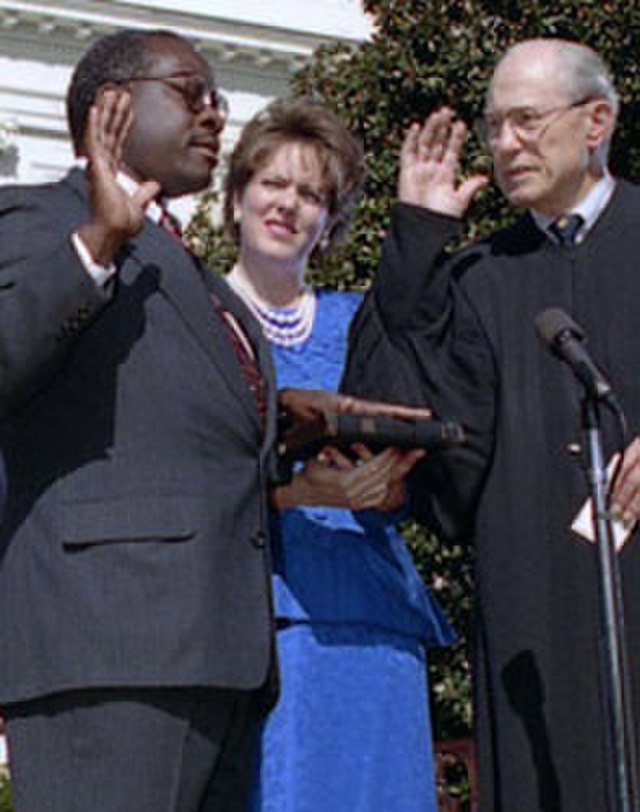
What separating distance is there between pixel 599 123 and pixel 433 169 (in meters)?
0.50

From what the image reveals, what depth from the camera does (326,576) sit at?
4027mm

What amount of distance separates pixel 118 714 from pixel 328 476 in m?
0.82

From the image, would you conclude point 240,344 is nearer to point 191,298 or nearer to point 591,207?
point 191,298

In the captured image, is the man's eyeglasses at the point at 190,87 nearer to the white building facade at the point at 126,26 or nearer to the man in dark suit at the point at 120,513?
the man in dark suit at the point at 120,513

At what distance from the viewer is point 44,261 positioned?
10.5 ft

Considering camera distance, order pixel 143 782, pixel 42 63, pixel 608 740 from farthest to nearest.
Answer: pixel 42 63 → pixel 608 740 → pixel 143 782

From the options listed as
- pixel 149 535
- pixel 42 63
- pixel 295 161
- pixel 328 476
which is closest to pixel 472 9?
pixel 295 161

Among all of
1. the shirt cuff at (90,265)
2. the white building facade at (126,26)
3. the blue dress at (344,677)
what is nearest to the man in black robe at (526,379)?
the blue dress at (344,677)

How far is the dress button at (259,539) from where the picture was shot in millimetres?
3430

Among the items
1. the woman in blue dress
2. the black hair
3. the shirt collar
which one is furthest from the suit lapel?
the shirt collar

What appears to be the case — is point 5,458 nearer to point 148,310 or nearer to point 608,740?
point 148,310

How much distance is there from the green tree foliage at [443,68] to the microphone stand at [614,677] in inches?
202

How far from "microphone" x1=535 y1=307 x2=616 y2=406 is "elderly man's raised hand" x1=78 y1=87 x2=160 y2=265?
0.83m

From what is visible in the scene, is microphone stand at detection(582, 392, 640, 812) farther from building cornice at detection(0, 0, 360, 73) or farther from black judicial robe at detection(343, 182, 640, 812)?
building cornice at detection(0, 0, 360, 73)
